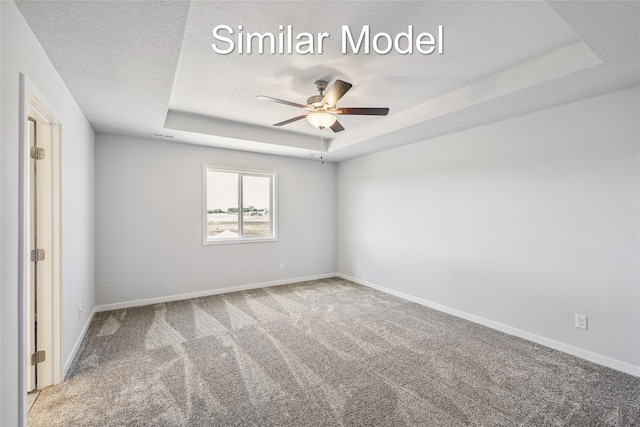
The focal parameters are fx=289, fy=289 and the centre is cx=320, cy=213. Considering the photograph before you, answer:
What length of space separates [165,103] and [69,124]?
31.8 inches

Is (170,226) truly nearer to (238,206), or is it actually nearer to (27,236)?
(238,206)

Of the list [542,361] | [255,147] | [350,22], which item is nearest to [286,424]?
[542,361]

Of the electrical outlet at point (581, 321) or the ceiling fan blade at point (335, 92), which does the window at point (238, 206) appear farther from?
the electrical outlet at point (581, 321)

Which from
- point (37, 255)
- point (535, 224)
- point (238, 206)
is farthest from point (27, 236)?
point (535, 224)

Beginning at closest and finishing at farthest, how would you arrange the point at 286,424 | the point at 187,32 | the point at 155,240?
the point at 286,424 < the point at 187,32 < the point at 155,240

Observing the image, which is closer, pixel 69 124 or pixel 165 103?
pixel 69 124

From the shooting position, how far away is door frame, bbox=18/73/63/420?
1555 millimetres

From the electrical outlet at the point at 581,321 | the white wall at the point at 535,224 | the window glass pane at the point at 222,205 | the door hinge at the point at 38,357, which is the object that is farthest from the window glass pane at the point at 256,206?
the electrical outlet at the point at 581,321

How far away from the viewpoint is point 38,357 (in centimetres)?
220

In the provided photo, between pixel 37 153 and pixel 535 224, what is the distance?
4.57 m

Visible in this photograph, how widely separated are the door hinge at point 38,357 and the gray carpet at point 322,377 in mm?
238

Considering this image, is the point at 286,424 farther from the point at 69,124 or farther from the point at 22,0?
the point at 69,124

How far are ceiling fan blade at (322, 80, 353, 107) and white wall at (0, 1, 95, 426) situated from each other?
6.32 feet

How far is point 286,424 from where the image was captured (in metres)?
1.85
